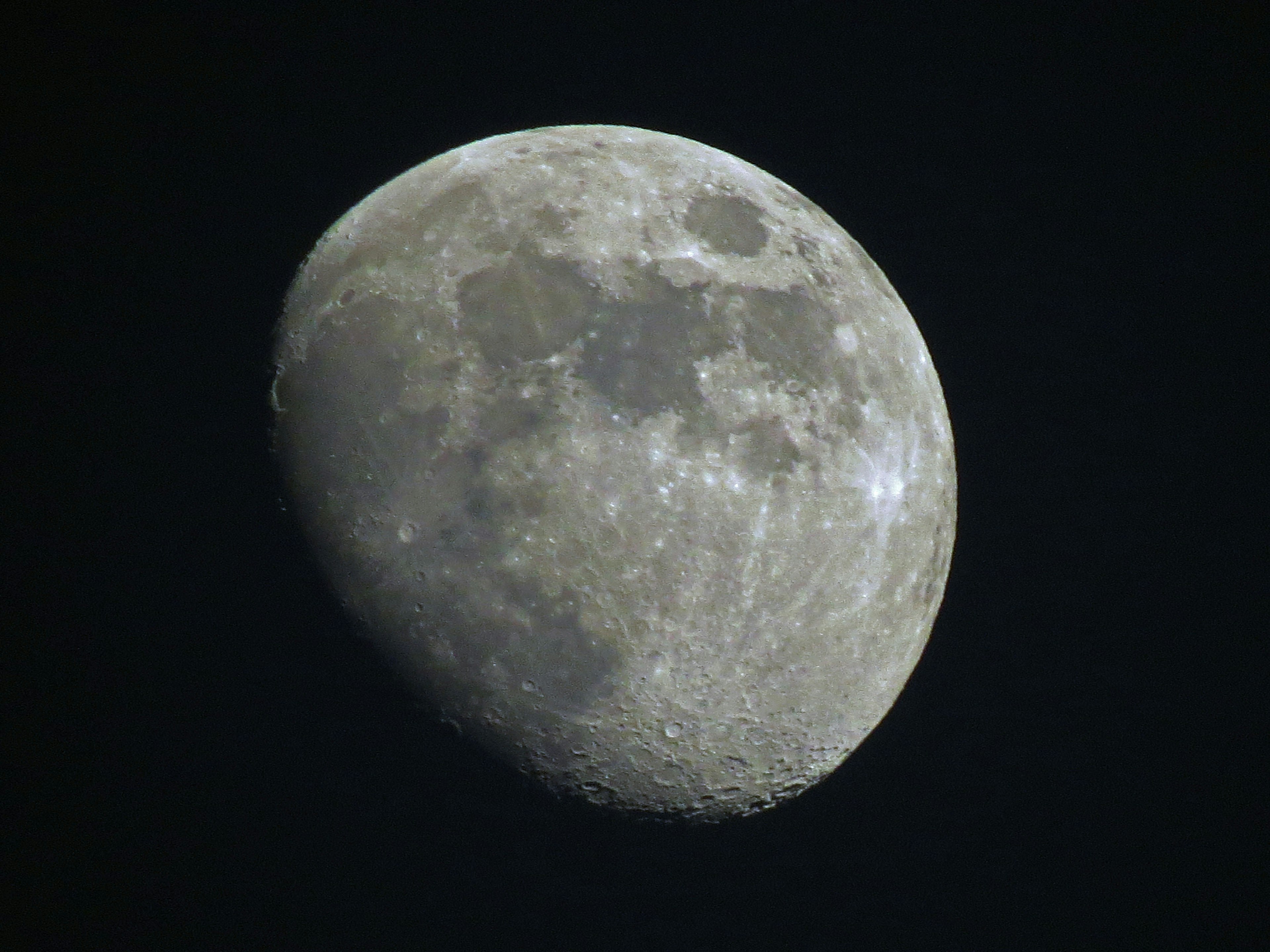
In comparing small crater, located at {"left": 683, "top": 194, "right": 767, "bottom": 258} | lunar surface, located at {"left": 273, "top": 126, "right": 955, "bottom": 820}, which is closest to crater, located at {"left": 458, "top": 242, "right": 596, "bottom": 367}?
lunar surface, located at {"left": 273, "top": 126, "right": 955, "bottom": 820}

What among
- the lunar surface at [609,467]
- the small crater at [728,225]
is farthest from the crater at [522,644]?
the small crater at [728,225]

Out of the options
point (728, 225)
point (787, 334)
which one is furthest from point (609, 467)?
point (728, 225)

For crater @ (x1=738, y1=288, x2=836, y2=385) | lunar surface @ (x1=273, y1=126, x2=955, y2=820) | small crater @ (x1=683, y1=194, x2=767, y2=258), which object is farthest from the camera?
small crater @ (x1=683, y1=194, x2=767, y2=258)

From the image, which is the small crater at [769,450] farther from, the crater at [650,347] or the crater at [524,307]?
the crater at [524,307]

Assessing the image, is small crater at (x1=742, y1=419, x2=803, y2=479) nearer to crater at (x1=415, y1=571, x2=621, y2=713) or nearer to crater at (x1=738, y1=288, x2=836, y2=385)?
crater at (x1=738, y1=288, x2=836, y2=385)

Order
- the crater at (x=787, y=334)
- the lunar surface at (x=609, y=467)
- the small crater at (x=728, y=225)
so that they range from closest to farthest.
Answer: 1. the lunar surface at (x=609, y=467)
2. the crater at (x=787, y=334)
3. the small crater at (x=728, y=225)

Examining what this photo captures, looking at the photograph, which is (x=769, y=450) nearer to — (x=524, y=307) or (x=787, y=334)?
(x=787, y=334)

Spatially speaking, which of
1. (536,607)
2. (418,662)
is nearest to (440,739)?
(418,662)
